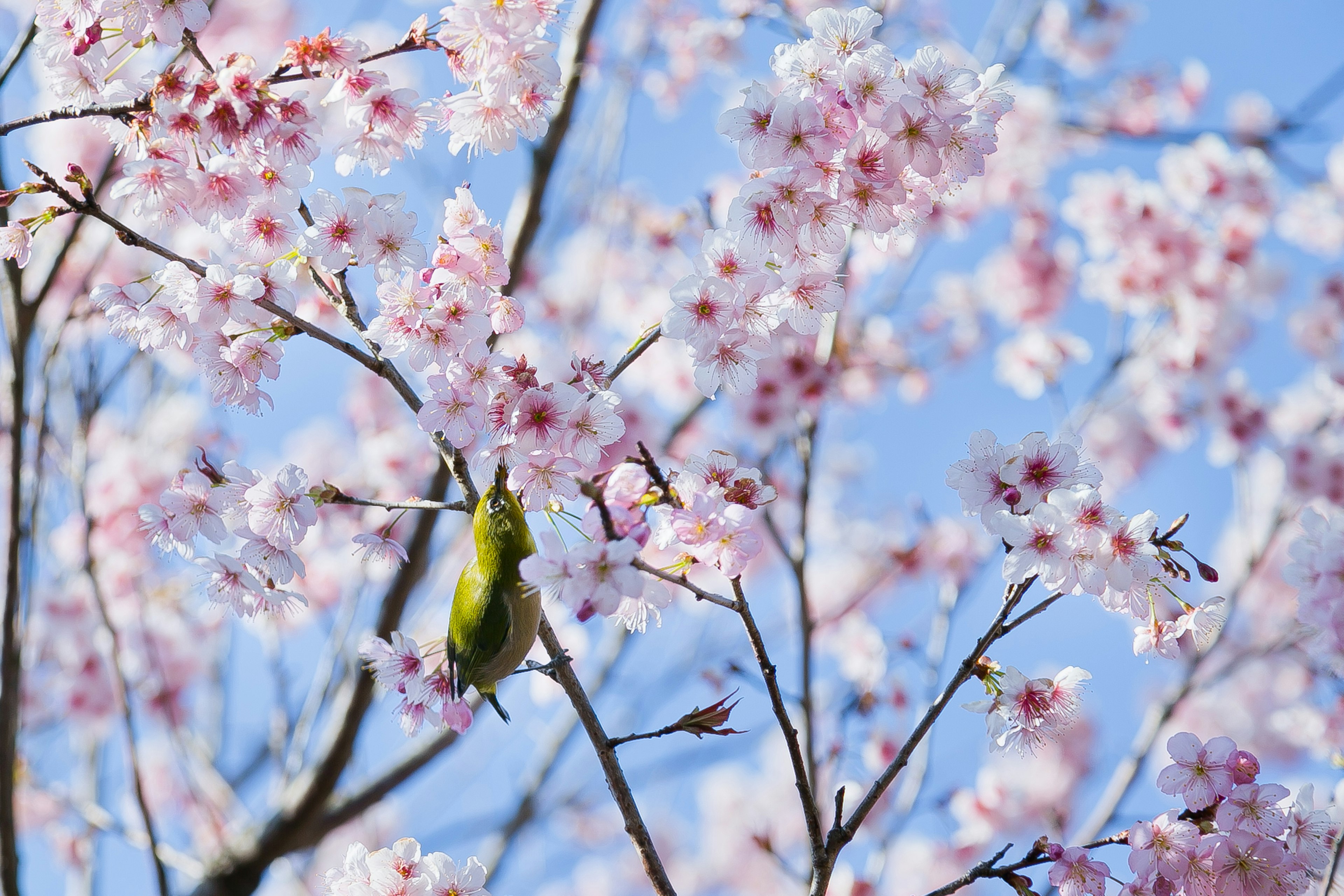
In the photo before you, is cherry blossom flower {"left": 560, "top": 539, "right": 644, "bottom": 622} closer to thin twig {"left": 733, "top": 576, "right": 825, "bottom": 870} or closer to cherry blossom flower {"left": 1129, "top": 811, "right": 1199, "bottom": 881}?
thin twig {"left": 733, "top": 576, "right": 825, "bottom": 870}

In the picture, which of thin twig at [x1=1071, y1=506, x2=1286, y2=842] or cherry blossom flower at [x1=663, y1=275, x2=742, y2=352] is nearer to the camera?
cherry blossom flower at [x1=663, y1=275, x2=742, y2=352]

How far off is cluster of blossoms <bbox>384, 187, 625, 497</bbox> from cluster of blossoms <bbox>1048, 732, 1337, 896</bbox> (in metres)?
0.95

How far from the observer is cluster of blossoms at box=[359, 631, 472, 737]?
139 cm

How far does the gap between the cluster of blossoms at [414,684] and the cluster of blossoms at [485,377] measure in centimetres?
30

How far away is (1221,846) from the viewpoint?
1415 millimetres

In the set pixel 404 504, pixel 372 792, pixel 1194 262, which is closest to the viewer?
pixel 404 504

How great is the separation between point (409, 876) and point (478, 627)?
19.8 inches

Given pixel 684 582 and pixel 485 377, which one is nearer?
pixel 684 582

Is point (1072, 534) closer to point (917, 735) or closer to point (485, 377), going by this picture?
point (917, 735)

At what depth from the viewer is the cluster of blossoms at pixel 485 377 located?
4.45ft

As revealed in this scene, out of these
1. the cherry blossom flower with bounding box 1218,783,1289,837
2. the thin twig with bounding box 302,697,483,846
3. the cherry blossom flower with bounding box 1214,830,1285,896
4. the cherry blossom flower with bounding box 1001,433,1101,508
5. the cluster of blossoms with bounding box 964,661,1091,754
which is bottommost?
the cherry blossom flower with bounding box 1214,830,1285,896

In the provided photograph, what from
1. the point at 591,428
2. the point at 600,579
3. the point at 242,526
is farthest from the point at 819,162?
the point at 242,526

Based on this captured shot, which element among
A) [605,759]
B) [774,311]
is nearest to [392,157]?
[774,311]

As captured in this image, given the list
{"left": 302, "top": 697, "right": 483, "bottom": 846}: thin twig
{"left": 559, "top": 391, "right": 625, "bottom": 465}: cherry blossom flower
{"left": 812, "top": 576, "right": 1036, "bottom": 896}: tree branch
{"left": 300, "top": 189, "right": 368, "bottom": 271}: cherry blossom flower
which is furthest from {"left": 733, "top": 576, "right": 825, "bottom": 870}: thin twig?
{"left": 302, "top": 697, "right": 483, "bottom": 846}: thin twig
